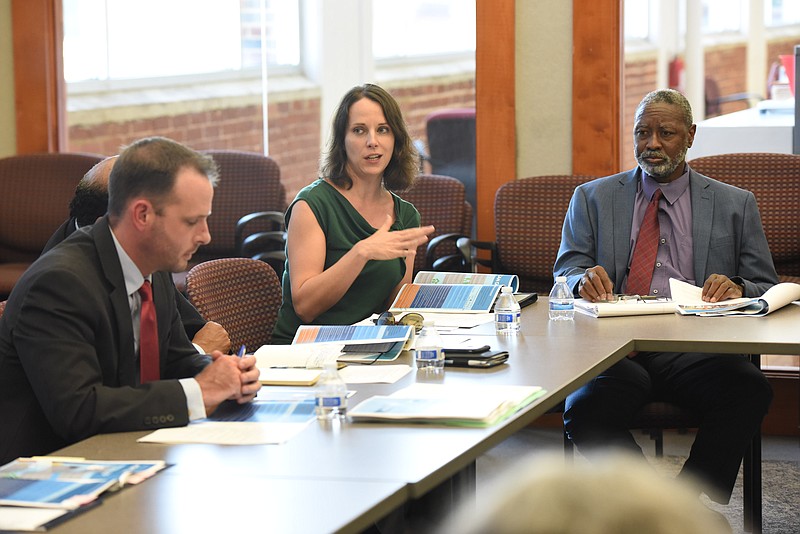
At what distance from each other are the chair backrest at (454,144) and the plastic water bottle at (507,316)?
7.22ft

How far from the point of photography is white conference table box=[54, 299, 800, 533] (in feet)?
5.79

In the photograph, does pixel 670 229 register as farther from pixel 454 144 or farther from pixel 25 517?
pixel 25 517

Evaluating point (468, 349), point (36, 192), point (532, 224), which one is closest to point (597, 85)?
A: point (532, 224)

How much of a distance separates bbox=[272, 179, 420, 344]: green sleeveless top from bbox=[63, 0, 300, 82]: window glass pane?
3.02m

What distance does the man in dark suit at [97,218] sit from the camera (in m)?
3.11

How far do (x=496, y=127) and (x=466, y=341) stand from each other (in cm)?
231

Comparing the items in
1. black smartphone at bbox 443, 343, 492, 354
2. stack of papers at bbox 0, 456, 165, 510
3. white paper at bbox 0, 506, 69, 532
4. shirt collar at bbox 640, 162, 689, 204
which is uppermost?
shirt collar at bbox 640, 162, 689, 204

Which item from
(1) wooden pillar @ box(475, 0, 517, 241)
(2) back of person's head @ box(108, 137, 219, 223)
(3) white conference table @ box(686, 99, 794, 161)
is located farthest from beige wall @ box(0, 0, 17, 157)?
(2) back of person's head @ box(108, 137, 219, 223)

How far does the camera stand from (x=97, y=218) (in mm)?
3277

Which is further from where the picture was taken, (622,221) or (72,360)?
(622,221)

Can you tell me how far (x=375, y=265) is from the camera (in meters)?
3.78

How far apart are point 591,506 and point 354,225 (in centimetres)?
320

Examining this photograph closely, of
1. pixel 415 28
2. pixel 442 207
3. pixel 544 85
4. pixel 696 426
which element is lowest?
pixel 696 426

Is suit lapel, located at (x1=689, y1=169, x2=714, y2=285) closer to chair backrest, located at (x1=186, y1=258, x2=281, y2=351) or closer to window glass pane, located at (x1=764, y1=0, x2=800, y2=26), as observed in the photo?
chair backrest, located at (x1=186, y1=258, x2=281, y2=351)
